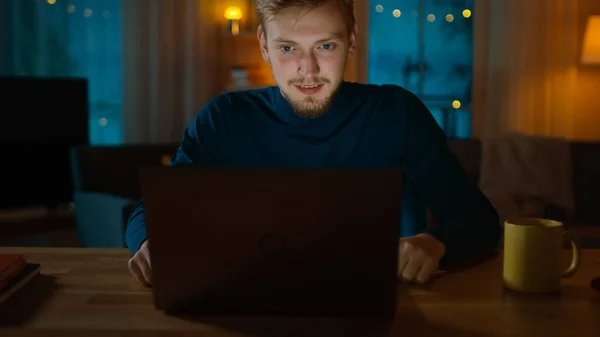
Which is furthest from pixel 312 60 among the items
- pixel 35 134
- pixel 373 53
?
pixel 373 53

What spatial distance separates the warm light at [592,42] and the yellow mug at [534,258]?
3449mm

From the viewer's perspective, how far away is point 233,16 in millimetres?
4289

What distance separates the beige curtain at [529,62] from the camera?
4.29 metres

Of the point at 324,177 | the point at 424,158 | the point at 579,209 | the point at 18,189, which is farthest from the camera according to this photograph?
the point at 18,189

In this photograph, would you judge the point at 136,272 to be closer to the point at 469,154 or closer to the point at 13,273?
the point at 13,273

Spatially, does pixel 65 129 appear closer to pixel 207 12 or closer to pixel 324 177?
pixel 207 12

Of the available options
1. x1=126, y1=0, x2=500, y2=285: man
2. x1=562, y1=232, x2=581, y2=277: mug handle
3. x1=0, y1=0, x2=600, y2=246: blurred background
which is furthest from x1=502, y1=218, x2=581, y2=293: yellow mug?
x1=0, y1=0, x2=600, y2=246: blurred background

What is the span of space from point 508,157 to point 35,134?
282 cm

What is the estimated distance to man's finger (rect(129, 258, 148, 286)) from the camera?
3.01 feet

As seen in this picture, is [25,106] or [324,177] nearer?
[324,177]

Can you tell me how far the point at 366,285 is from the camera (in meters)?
0.73

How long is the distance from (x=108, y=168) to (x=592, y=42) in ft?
10.0

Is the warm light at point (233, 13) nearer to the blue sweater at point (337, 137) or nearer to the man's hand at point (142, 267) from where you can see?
the blue sweater at point (337, 137)

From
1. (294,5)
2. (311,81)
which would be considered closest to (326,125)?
(311,81)
